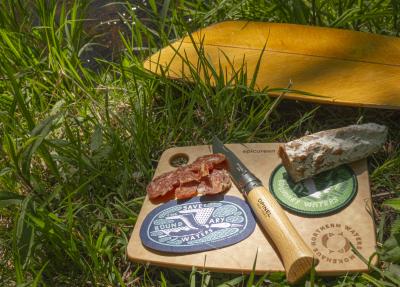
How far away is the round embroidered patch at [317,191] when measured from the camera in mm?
1699

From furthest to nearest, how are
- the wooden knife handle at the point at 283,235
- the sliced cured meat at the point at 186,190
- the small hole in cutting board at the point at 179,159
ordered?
the small hole in cutting board at the point at 179,159
the sliced cured meat at the point at 186,190
the wooden knife handle at the point at 283,235

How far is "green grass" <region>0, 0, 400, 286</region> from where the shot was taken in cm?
171

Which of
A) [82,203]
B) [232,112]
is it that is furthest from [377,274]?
[82,203]

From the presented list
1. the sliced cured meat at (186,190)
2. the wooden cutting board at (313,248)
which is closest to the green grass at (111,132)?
the wooden cutting board at (313,248)

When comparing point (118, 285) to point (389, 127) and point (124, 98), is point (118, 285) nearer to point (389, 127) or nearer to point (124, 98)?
point (124, 98)

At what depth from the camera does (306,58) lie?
2.22 m

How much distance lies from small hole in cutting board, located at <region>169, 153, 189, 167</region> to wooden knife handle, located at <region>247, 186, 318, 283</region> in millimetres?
363

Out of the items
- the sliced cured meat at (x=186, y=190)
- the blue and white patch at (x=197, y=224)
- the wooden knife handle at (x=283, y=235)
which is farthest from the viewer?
the sliced cured meat at (x=186, y=190)

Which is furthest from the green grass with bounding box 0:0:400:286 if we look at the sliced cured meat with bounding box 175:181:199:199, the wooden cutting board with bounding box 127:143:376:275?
the sliced cured meat with bounding box 175:181:199:199

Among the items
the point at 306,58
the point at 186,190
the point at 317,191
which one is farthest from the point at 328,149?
the point at 306,58

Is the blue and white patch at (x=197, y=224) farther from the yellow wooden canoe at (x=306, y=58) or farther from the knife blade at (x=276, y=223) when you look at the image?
the yellow wooden canoe at (x=306, y=58)

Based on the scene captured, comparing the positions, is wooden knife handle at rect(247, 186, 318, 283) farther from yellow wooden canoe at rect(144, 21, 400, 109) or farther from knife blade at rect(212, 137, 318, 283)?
yellow wooden canoe at rect(144, 21, 400, 109)

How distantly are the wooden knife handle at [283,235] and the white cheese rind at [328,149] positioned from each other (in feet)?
0.48

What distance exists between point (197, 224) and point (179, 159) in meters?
0.33
